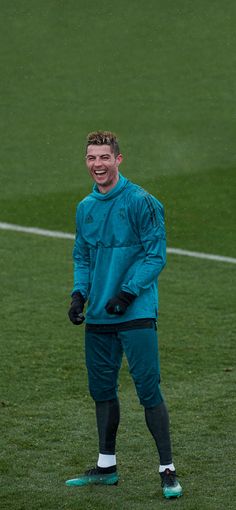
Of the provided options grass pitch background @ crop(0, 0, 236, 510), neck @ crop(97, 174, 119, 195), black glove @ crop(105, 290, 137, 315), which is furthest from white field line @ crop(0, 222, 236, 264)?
black glove @ crop(105, 290, 137, 315)

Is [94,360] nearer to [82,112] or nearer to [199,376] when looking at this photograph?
[199,376]

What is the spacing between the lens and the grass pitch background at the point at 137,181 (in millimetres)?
8461

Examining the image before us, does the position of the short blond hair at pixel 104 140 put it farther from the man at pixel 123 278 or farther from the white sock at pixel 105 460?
the white sock at pixel 105 460

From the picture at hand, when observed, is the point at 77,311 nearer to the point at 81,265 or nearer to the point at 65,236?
the point at 81,265

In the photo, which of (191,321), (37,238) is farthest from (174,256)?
(191,321)

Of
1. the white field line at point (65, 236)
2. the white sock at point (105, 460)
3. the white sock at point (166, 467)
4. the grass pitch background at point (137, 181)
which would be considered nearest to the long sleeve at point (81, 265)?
the white sock at point (105, 460)

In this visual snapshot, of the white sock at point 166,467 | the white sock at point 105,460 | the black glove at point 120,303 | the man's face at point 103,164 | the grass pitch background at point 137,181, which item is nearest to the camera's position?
the black glove at point 120,303

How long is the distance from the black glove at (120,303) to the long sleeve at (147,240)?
0.03 meters

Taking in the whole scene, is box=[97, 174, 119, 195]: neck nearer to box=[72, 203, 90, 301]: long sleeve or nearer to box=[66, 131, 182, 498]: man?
box=[66, 131, 182, 498]: man

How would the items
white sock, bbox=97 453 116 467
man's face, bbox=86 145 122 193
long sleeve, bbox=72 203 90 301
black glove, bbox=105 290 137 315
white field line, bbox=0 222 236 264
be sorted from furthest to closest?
white field line, bbox=0 222 236 264 → white sock, bbox=97 453 116 467 → long sleeve, bbox=72 203 90 301 → man's face, bbox=86 145 122 193 → black glove, bbox=105 290 137 315

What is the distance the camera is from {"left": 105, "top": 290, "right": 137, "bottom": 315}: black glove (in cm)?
745

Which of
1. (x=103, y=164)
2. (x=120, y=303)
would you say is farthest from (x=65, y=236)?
(x=120, y=303)

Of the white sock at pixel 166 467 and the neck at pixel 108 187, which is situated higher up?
the neck at pixel 108 187

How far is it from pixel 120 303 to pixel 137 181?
12.4 m
